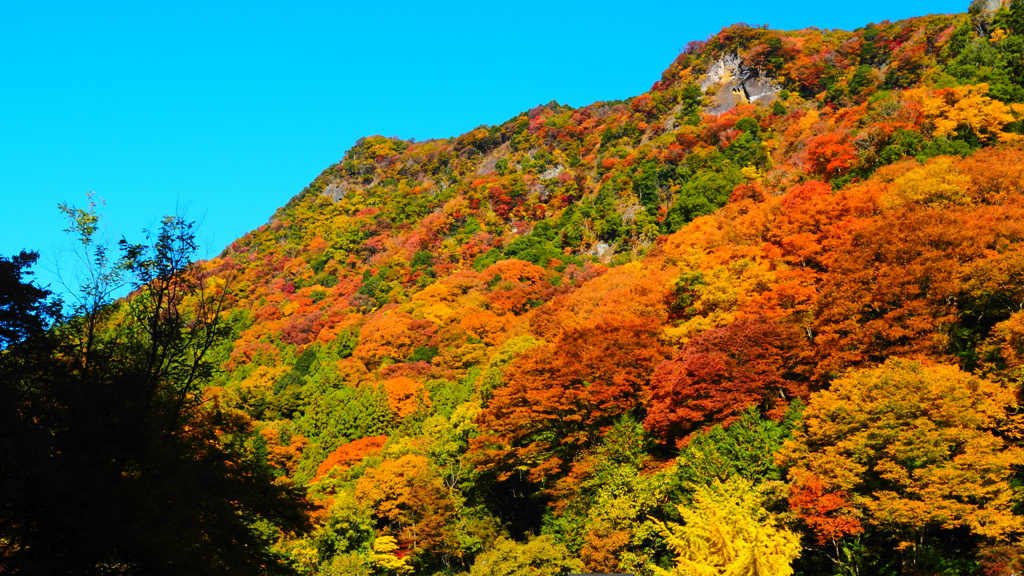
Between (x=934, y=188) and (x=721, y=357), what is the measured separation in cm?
1340

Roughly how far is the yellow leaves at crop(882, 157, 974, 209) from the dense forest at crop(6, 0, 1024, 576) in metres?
0.19

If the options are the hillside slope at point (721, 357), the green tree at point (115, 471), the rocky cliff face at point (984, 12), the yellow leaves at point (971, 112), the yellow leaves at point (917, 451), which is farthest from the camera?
the rocky cliff face at point (984, 12)

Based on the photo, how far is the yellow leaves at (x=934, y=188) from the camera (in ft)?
96.4

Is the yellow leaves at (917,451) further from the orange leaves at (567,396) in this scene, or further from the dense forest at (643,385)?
the orange leaves at (567,396)

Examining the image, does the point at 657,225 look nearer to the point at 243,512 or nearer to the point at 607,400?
the point at 607,400

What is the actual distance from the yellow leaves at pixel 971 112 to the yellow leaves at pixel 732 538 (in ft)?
96.8

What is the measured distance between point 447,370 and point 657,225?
22560 mm

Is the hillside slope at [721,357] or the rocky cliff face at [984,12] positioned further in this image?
the rocky cliff face at [984,12]

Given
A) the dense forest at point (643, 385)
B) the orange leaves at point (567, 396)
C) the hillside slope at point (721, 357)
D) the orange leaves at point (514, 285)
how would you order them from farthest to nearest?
the orange leaves at point (514, 285) < the orange leaves at point (567, 396) < the hillside slope at point (721, 357) < the dense forest at point (643, 385)

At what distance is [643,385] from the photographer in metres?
28.4

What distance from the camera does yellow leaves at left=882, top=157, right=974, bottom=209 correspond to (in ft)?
96.4

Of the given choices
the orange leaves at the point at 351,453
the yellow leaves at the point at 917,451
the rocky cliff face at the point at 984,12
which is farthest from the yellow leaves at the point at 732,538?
the rocky cliff face at the point at 984,12

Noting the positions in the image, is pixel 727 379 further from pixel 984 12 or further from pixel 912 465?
pixel 984 12

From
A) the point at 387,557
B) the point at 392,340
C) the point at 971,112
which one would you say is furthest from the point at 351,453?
the point at 971,112
